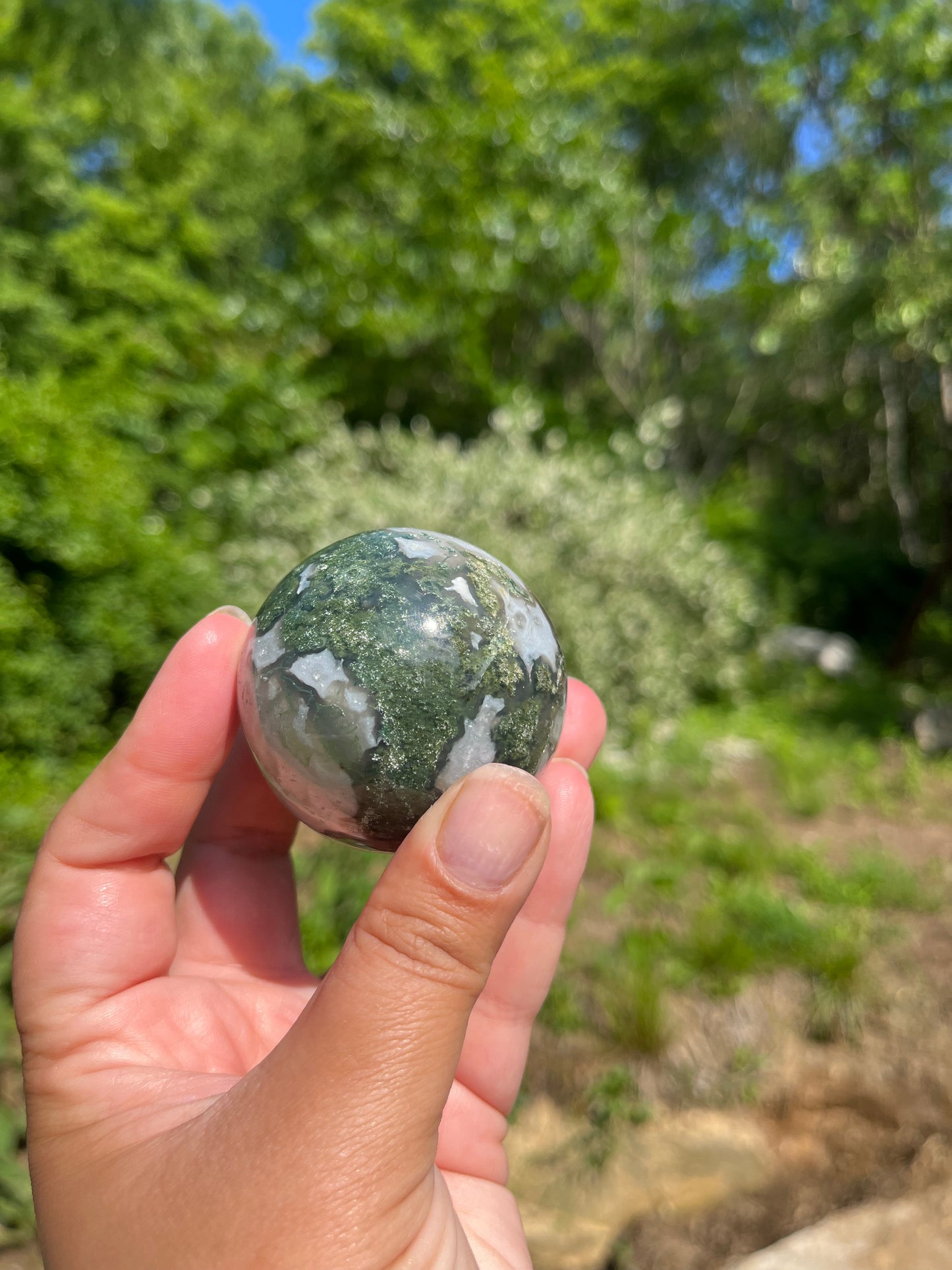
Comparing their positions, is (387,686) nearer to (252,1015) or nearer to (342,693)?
(342,693)

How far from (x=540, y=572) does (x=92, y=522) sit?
2.91 meters

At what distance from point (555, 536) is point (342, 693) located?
5014 millimetres

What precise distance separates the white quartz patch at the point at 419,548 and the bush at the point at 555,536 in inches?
156

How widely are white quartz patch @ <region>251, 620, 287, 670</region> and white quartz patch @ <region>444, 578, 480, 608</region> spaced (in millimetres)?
351

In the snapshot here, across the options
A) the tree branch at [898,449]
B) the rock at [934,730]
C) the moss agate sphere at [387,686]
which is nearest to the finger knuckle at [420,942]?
the moss agate sphere at [387,686]

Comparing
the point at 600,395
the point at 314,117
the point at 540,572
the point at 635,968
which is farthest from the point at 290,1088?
the point at 314,117

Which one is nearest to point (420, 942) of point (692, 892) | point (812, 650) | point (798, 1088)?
point (798, 1088)

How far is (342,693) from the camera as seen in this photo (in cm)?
157

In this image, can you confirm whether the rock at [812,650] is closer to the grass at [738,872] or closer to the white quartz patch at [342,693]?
the grass at [738,872]

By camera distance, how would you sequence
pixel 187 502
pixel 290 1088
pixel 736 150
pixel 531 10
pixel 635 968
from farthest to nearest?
pixel 736 150
pixel 531 10
pixel 187 502
pixel 635 968
pixel 290 1088

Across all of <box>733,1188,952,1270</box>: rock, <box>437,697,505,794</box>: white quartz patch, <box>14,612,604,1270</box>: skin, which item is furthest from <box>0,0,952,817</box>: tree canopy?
<box>733,1188,952,1270</box>: rock

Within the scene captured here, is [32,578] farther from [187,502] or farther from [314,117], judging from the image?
[314,117]

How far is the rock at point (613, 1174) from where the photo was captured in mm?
2727

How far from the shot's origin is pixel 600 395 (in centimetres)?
1085
